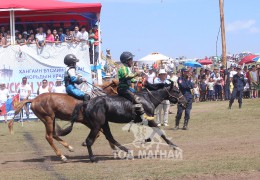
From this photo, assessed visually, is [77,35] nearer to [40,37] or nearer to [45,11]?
[40,37]

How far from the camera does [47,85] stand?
22.7 m

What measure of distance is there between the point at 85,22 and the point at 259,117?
9.47 meters

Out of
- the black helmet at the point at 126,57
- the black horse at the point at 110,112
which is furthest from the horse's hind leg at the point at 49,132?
the black helmet at the point at 126,57

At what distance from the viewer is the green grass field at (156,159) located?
9.92 meters

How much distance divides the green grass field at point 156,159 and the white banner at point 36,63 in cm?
335

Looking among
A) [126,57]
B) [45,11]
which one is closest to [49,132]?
[126,57]

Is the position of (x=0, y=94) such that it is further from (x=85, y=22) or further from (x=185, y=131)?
(x=185, y=131)

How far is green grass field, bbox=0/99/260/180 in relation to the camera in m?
9.92

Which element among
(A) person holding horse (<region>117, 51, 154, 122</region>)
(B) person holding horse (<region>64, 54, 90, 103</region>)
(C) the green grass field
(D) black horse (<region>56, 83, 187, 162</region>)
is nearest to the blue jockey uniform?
(B) person holding horse (<region>64, 54, 90, 103</region>)

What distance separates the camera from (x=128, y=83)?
39.9ft

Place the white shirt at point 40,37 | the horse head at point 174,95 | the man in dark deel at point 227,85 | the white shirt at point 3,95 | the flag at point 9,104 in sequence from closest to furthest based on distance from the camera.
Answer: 1. the horse head at point 174,95
2. the white shirt at point 3,95
3. the flag at point 9,104
4. the white shirt at point 40,37
5. the man in dark deel at point 227,85

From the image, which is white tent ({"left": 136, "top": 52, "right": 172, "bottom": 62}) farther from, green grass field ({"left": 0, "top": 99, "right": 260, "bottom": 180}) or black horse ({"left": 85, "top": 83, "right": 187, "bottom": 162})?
black horse ({"left": 85, "top": 83, "right": 187, "bottom": 162})

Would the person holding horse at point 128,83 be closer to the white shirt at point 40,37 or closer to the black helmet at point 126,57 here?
the black helmet at point 126,57

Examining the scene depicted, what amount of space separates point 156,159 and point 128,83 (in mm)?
1834
